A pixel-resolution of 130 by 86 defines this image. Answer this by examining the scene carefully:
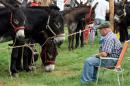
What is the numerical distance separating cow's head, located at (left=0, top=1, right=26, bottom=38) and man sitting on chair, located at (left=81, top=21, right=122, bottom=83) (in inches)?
77.7

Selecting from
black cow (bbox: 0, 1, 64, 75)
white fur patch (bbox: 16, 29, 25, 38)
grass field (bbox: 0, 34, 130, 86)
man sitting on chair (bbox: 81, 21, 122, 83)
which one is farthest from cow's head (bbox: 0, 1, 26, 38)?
man sitting on chair (bbox: 81, 21, 122, 83)

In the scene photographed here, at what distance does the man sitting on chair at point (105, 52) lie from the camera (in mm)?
10609

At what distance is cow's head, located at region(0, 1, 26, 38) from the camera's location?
1177 centimetres


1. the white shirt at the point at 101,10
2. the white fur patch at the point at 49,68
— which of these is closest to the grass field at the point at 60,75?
the white fur patch at the point at 49,68

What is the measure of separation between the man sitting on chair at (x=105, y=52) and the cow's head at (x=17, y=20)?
197cm

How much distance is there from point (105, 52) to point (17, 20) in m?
2.55

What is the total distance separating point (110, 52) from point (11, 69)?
3116 mm

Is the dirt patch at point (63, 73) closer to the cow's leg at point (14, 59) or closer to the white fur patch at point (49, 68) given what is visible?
the white fur patch at point (49, 68)

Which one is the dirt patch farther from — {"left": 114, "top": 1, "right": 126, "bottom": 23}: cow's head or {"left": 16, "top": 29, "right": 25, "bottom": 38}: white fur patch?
{"left": 114, "top": 1, "right": 126, "bottom": 23}: cow's head

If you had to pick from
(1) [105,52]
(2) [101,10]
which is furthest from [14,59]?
(2) [101,10]

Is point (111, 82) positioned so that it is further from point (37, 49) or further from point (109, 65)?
point (37, 49)

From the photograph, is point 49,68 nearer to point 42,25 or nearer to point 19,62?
point 19,62

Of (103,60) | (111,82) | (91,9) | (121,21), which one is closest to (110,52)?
(103,60)

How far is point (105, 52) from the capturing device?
1060cm
